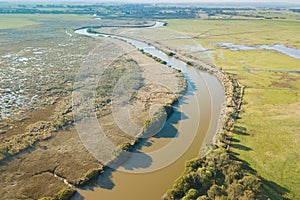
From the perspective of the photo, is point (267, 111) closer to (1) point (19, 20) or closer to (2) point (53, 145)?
(2) point (53, 145)

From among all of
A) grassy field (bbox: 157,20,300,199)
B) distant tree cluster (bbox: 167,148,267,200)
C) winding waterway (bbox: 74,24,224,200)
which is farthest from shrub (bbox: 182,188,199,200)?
grassy field (bbox: 157,20,300,199)

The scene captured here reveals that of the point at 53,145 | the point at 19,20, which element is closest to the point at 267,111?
the point at 53,145

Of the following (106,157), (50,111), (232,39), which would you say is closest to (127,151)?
(106,157)

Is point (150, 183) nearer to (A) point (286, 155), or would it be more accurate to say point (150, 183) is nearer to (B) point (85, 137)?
(B) point (85, 137)

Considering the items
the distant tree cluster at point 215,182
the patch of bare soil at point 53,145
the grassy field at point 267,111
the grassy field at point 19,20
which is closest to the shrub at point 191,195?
the distant tree cluster at point 215,182

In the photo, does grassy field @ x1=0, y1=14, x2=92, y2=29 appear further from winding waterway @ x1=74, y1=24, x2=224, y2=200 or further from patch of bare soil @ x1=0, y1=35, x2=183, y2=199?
winding waterway @ x1=74, y1=24, x2=224, y2=200
